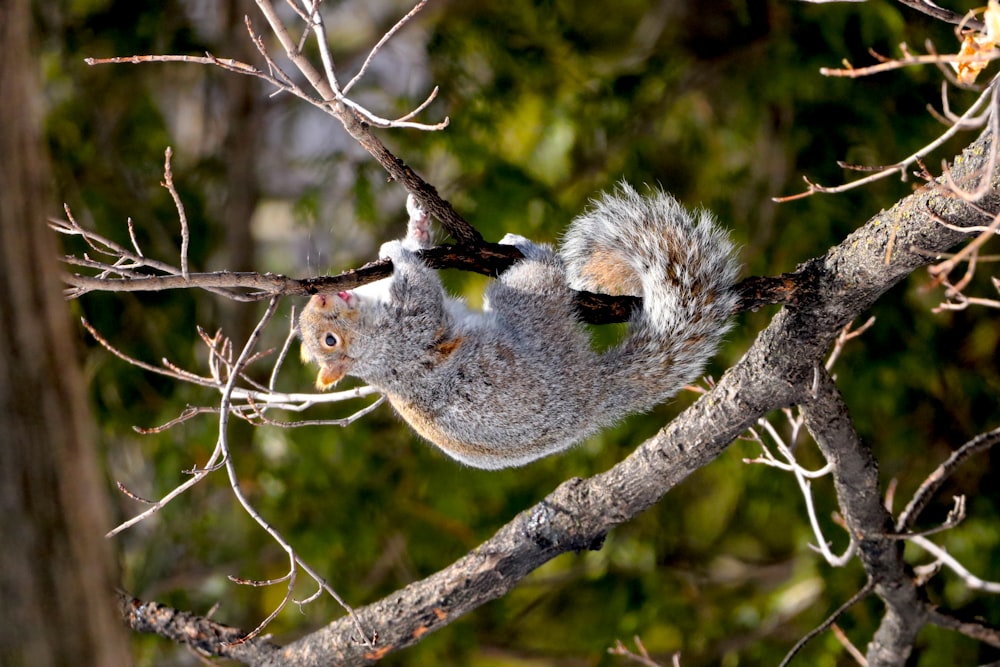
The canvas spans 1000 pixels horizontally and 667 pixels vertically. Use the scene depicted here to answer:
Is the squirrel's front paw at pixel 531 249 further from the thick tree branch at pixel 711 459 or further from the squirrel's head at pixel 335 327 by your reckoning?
the thick tree branch at pixel 711 459

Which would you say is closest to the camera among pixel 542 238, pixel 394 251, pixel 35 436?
pixel 35 436

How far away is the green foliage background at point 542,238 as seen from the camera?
13.2ft

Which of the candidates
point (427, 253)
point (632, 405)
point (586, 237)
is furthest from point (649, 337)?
point (427, 253)

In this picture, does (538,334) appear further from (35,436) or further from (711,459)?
(35,436)

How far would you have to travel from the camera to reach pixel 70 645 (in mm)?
1054

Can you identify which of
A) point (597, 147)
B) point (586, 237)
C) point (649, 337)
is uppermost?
point (597, 147)

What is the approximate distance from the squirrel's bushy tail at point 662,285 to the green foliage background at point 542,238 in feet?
4.92

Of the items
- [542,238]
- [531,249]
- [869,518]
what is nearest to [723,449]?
[869,518]

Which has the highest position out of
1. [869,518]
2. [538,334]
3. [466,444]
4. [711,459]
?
[538,334]

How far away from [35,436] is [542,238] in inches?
125

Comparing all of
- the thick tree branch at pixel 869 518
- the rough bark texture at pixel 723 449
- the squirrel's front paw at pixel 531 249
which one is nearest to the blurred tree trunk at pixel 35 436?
the rough bark texture at pixel 723 449

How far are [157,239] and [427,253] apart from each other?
269cm

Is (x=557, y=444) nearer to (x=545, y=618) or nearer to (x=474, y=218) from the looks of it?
(x=474, y=218)

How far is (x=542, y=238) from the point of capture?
411 cm
